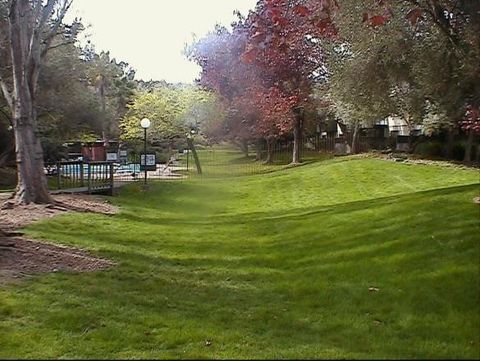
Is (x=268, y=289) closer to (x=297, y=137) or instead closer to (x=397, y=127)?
(x=297, y=137)

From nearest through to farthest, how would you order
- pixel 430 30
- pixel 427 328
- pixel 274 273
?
pixel 427 328
pixel 274 273
pixel 430 30

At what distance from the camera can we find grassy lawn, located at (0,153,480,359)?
357 cm

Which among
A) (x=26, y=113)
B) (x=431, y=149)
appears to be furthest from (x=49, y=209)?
(x=431, y=149)

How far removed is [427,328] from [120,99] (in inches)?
1576

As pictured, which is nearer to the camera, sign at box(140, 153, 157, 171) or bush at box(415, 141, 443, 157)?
sign at box(140, 153, 157, 171)

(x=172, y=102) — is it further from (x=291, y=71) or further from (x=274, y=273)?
(x=274, y=273)

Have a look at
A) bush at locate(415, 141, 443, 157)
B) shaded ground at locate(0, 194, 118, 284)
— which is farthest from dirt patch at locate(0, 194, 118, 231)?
bush at locate(415, 141, 443, 157)

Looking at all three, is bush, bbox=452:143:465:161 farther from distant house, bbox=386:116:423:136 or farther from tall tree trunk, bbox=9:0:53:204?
tall tree trunk, bbox=9:0:53:204

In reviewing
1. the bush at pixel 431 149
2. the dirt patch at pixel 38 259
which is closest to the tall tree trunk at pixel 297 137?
the bush at pixel 431 149

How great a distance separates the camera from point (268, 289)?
582 cm

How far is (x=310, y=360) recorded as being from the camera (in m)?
1.61

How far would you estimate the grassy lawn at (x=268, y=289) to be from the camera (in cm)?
357

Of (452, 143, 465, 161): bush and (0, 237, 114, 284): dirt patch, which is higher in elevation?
(452, 143, 465, 161): bush

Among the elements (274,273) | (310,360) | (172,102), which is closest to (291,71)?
(172,102)
